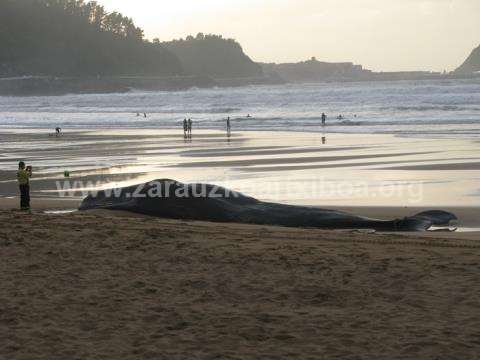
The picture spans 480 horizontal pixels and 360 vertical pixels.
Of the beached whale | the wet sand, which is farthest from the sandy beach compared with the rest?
the wet sand

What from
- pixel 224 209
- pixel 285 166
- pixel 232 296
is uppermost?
pixel 285 166

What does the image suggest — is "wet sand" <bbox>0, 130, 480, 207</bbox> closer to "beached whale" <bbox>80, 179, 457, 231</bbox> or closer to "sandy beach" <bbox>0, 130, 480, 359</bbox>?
"sandy beach" <bbox>0, 130, 480, 359</bbox>

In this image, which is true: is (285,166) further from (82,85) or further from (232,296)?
(82,85)

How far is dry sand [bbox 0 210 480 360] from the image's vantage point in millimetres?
5465

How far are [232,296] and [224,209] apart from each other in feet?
18.6

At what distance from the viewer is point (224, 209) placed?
12430mm

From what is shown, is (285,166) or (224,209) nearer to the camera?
(224,209)

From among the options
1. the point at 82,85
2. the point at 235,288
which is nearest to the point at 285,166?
the point at 235,288

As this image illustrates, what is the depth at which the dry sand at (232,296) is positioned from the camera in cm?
546

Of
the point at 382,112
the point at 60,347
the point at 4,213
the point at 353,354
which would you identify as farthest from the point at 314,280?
the point at 382,112

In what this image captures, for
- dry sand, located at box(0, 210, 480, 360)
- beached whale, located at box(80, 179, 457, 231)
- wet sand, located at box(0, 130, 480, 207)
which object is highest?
wet sand, located at box(0, 130, 480, 207)

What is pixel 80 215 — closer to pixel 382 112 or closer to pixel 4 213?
pixel 4 213

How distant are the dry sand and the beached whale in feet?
5.42

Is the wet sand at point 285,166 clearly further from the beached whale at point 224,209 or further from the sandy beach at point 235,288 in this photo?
the beached whale at point 224,209
